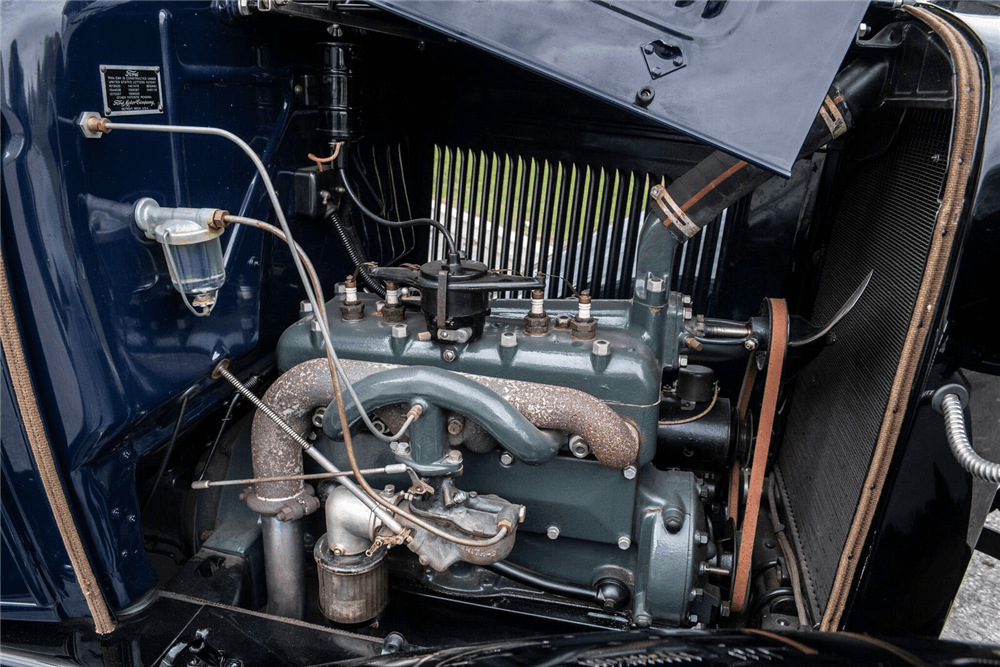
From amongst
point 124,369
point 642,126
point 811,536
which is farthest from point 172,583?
point 642,126

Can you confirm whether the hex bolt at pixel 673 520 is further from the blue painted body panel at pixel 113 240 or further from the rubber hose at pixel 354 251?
the blue painted body panel at pixel 113 240

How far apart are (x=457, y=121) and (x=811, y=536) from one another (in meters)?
1.32

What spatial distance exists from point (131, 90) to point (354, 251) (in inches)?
23.6

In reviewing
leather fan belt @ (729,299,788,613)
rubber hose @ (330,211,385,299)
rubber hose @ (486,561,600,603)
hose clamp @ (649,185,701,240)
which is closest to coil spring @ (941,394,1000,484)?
leather fan belt @ (729,299,788,613)

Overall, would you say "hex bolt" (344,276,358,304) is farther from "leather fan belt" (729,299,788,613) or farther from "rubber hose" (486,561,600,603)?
"leather fan belt" (729,299,788,613)

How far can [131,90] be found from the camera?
1.10 metres

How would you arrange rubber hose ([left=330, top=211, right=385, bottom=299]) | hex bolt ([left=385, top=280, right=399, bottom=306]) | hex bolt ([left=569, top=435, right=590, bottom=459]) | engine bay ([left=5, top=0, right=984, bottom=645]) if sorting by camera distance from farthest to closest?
1. rubber hose ([left=330, top=211, right=385, bottom=299])
2. hex bolt ([left=385, top=280, right=399, bottom=306])
3. hex bolt ([left=569, top=435, right=590, bottom=459])
4. engine bay ([left=5, top=0, right=984, bottom=645])

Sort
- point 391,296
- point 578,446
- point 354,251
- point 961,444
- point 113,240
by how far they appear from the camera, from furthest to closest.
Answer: point 354,251 < point 391,296 < point 578,446 < point 113,240 < point 961,444

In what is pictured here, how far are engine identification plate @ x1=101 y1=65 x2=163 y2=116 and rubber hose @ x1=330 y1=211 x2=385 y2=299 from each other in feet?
1.60

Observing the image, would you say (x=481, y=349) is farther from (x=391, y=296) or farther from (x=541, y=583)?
(x=541, y=583)

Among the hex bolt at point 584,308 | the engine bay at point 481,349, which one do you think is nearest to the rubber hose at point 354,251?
the engine bay at point 481,349

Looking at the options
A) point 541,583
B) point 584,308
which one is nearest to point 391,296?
point 584,308

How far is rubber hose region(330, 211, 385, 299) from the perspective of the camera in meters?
1.59

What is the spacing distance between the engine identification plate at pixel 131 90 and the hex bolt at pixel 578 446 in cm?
89
